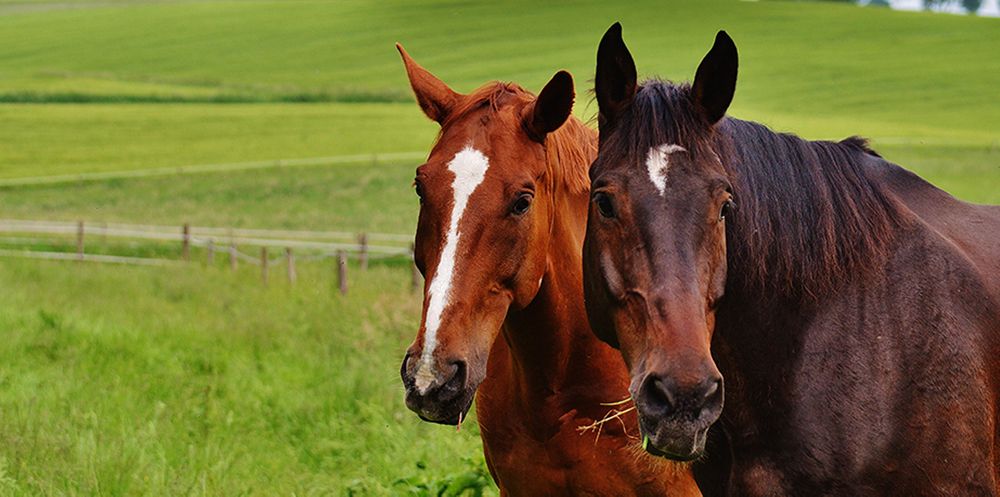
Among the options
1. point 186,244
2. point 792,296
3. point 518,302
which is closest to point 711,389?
point 792,296

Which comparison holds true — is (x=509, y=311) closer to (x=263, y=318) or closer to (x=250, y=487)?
(x=250, y=487)

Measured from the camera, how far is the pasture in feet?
22.4

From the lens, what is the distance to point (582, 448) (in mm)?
4344

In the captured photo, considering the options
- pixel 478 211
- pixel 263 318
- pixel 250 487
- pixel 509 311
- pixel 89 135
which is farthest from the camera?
pixel 89 135

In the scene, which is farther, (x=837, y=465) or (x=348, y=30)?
(x=348, y=30)

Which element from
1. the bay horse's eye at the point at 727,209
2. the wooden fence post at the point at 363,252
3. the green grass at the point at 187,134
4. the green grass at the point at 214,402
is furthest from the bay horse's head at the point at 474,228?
the green grass at the point at 187,134

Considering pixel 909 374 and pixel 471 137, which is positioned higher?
pixel 471 137

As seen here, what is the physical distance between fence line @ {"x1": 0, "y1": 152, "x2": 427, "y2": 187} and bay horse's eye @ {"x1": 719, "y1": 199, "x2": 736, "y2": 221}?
32179 mm

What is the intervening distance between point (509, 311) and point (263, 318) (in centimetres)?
775

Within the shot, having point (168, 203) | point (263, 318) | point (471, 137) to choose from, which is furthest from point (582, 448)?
point (168, 203)

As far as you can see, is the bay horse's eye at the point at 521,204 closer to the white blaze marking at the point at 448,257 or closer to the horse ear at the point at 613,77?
the white blaze marking at the point at 448,257

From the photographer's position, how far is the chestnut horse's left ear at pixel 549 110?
13.6ft

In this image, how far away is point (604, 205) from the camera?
3.39 metres

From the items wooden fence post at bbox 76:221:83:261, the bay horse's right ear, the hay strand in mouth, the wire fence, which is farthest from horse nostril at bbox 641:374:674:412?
wooden fence post at bbox 76:221:83:261
